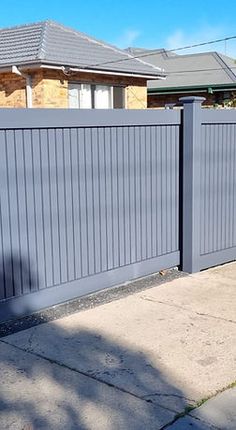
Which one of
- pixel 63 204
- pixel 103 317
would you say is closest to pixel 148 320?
pixel 103 317

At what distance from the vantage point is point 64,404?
11.5 feet

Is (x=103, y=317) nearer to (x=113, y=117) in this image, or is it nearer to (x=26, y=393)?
(x=26, y=393)

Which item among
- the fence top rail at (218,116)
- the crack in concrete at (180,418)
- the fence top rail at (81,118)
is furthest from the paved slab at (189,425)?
the fence top rail at (218,116)

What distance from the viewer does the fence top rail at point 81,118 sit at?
4.83 m

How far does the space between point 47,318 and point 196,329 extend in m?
1.42

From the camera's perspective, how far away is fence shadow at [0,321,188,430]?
131 inches

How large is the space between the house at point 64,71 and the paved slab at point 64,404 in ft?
33.0

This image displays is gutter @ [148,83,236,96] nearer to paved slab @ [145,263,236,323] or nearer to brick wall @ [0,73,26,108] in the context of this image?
brick wall @ [0,73,26,108]

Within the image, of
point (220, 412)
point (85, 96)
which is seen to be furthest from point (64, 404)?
point (85, 96)

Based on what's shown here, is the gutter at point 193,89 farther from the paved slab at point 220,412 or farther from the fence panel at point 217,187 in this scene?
the paved slab at point 220,412

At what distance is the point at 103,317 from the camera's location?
5172mm

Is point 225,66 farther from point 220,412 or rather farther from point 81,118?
point 220,412

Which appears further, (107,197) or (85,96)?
(85,96)

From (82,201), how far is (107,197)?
0.37 m
